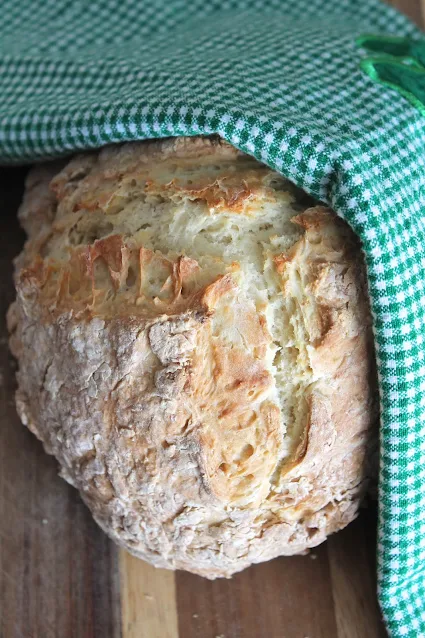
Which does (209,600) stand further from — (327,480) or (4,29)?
(4,29)

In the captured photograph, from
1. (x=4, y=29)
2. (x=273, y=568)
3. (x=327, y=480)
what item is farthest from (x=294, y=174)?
(x=4, y=29)

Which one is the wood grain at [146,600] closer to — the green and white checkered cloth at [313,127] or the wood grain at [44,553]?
the wood grain at [44,553]

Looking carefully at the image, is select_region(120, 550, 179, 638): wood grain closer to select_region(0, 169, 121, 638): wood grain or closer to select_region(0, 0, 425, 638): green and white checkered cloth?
select_region(0, 169, 121, 638): wood grain

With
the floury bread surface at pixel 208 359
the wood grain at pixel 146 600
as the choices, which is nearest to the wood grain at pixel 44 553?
the wood grain at pixel 146 600

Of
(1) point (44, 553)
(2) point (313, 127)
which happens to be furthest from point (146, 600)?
(2) point (313, 127)

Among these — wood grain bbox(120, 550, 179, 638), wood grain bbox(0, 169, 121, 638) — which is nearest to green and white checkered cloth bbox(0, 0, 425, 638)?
wood grain bbox(120, 550, 179, 638)

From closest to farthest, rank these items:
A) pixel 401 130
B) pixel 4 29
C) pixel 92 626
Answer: pixel 401 130 → pixel 92 626 → pixel 4 29
